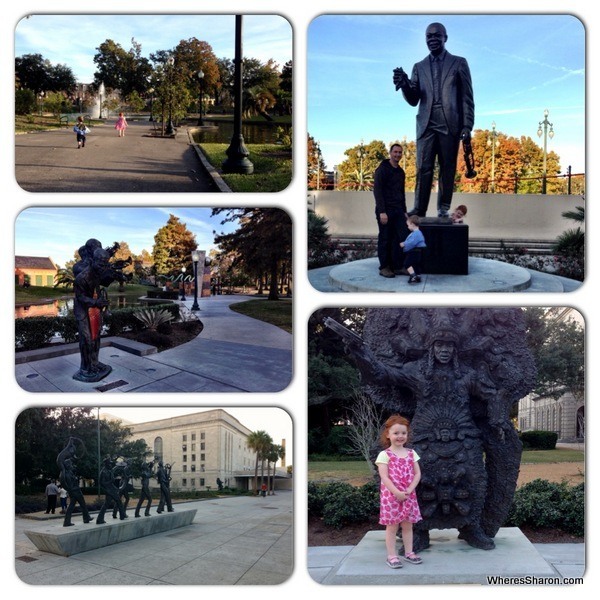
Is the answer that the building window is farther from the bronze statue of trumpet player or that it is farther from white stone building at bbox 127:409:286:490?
the bronze statue of trumpet player

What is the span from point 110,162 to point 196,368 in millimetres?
1717

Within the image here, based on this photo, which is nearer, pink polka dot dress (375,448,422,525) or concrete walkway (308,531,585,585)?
pink polka dot dress (375,448,422,525)

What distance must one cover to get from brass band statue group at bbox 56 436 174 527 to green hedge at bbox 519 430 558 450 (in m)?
2.60

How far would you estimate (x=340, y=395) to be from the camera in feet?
18.0

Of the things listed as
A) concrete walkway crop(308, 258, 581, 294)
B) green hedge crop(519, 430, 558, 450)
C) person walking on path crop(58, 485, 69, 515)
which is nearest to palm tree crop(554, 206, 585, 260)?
concrete walkway crop(308, 258, 581, 294)

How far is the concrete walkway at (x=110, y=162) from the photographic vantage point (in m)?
5.56

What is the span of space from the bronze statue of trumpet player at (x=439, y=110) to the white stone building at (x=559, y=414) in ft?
4.62

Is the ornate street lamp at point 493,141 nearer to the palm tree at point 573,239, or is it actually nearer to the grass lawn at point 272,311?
the palm tree at point 573,239

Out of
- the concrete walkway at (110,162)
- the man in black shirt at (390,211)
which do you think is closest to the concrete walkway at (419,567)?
the man in black shirt at (390,211)

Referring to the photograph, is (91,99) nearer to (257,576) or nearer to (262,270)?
(262,270)

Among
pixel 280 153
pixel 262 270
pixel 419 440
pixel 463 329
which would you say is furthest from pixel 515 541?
pixel 280 153

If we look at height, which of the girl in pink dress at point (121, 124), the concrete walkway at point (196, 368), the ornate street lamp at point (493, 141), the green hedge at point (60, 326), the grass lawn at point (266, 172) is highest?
the girl in pink dress at point (121, 124)

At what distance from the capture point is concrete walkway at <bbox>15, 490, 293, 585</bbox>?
205 inches
